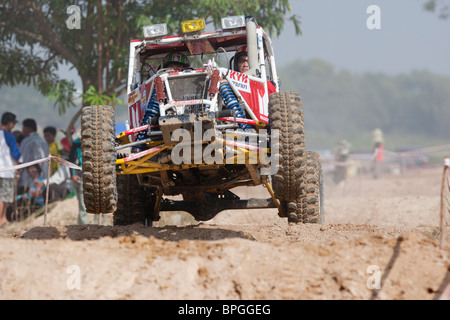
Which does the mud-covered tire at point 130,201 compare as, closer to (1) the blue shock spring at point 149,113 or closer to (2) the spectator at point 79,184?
(1) the blue shock spring at point 149,113

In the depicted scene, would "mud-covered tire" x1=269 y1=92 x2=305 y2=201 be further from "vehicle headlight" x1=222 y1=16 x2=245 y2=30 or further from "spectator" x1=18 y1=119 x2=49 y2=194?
"spectator" x1=18 y1=119 x2=49 y2=194

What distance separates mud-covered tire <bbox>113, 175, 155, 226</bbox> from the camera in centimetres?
801

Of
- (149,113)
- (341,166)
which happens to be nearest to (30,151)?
(149,113)

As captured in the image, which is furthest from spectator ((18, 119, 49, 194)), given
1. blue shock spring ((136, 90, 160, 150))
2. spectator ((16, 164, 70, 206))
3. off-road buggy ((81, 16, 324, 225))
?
blue shock spring ((136, 90, 160, 150))

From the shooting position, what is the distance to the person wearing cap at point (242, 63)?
759cm

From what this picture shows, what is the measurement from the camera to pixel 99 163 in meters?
6.19

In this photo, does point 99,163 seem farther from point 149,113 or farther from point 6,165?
point 6,165

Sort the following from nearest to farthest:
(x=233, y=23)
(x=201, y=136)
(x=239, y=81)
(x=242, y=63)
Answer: (x=201, y=136) < (x=239, y=81) < (x=233, y=23) < (x=242, y=63)

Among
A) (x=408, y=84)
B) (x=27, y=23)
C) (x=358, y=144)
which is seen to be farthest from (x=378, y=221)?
(x=408, y=84)

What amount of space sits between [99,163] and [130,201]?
197 centimetres

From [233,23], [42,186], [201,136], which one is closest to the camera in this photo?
[201,136]

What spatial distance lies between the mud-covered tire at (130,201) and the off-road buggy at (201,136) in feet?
0.04

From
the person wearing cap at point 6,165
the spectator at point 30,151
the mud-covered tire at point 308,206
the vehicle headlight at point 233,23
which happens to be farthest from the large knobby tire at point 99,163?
the spectator at point 30,151
